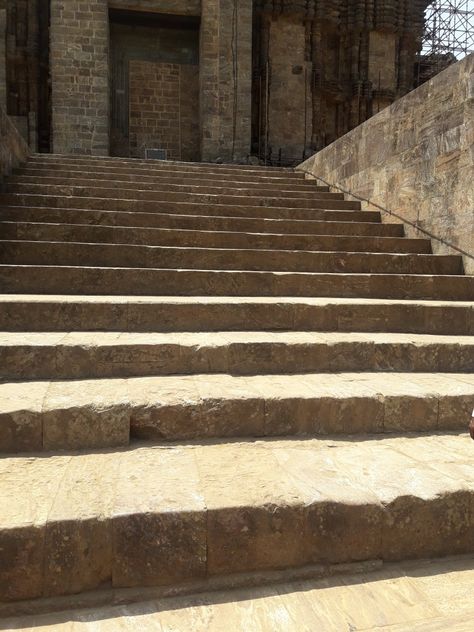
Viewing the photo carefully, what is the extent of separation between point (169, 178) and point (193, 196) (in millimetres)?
965

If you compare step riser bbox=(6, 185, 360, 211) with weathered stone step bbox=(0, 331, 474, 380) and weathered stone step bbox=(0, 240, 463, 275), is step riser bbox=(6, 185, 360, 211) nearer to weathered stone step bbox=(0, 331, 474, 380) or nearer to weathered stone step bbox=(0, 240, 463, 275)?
weathered stone step bbox=(0, 240, 463, 275)

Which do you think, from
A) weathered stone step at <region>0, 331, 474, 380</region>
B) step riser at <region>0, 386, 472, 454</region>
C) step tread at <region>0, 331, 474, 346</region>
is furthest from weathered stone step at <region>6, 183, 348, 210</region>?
step riser at <region>0, 386, 472, 454</region>

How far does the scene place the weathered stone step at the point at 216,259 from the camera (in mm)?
4379

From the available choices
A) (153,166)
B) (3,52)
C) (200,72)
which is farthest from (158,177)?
(3,52)

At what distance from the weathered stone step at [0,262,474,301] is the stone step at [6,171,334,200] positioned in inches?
101

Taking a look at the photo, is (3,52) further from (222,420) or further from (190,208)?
(222,420)

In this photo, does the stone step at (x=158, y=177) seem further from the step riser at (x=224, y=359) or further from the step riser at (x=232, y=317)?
the step riser at (x=224, y=359)

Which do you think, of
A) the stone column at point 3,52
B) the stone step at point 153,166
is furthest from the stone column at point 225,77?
the stone column at point 3,52

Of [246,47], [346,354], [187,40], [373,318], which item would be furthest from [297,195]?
[187,40]

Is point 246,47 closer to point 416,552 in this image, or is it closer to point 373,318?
point 373,318

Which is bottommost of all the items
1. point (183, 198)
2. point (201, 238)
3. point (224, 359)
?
point (224, 359)

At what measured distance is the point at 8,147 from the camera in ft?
19.9

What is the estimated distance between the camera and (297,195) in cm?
721

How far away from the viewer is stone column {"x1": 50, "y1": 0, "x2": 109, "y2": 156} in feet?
40.5
